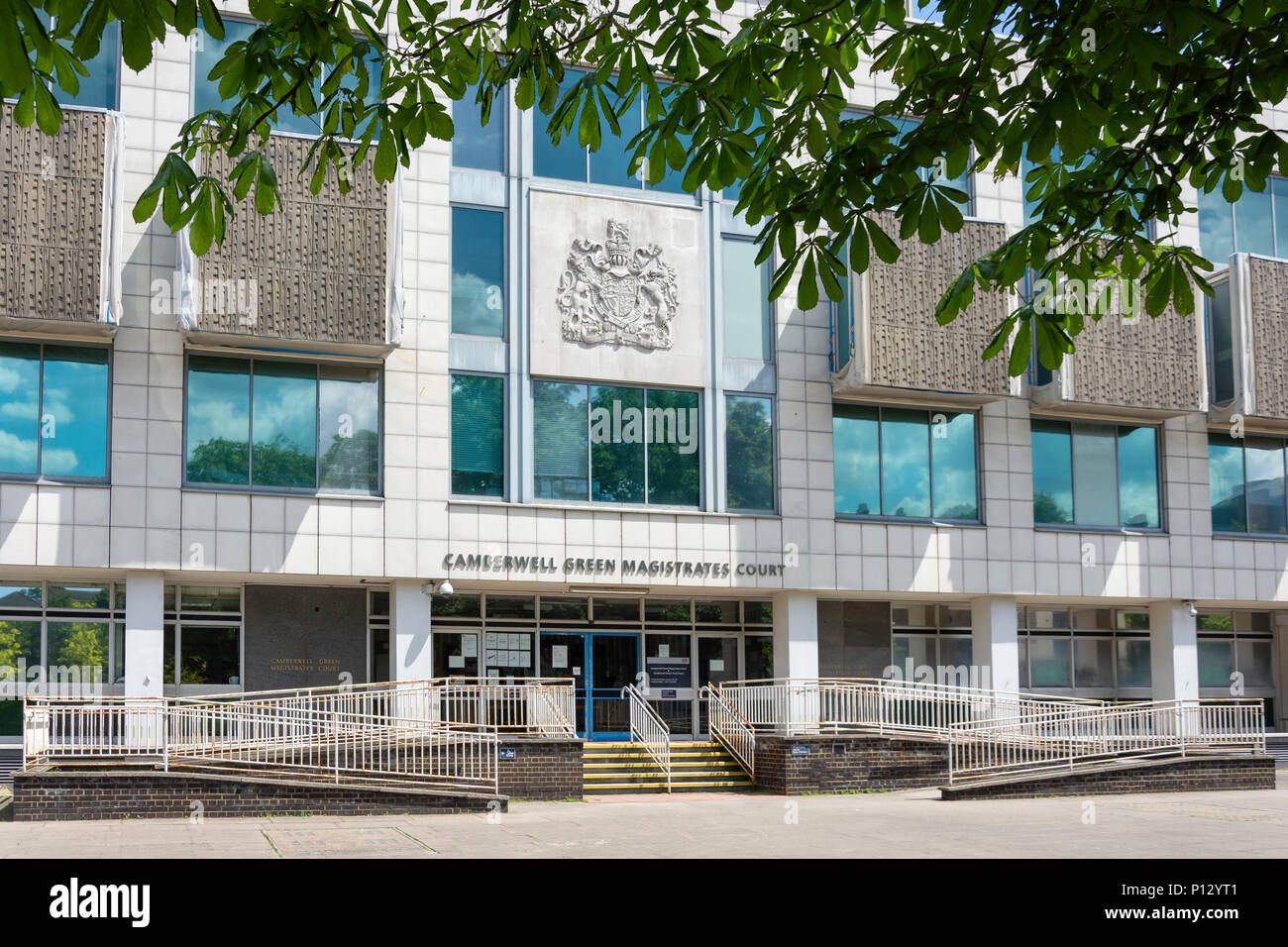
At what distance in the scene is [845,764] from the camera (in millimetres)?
21875

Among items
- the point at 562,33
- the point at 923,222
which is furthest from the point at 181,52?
the point at 923,222

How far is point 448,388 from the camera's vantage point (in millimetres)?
22781

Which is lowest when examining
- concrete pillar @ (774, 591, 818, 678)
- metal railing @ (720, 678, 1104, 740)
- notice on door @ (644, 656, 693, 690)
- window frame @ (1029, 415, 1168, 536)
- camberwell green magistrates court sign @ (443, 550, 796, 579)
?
metal railing @ (720, 678, 1104, 740)

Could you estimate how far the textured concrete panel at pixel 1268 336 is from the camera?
26.9 m

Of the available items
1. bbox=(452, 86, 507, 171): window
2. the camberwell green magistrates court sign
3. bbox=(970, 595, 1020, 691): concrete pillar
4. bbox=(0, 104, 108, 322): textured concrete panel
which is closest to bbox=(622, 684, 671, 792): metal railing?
the camberwell green magistrates court sign

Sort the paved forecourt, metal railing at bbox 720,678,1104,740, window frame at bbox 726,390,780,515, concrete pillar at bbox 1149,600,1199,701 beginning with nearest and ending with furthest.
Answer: the paved forecourt → metal railing at bbox 720,678,1104,740 → window frame at bbox 726,390,780,515 → concrete pillar at bbox 1149,600,1199,701

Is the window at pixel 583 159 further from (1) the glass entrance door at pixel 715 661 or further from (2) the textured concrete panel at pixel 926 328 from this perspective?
(1) the glass entrance door at pixel 715 661

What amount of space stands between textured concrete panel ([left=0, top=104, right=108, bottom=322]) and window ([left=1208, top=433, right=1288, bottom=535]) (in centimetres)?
2145

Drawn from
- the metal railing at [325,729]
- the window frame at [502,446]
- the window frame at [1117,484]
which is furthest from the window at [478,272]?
the window frame at [1117,484]

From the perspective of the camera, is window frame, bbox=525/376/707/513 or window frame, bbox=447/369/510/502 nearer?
window frame, bbox=447/369/510/502

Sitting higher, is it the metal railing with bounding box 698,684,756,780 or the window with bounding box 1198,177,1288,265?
the window with bounding box 1198,177,1288,265

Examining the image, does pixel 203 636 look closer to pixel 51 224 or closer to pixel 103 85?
pixel 51 224

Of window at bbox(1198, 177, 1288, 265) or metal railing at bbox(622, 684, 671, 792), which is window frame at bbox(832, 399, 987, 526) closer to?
metal railing at bbox(622, 684, 671, 792)

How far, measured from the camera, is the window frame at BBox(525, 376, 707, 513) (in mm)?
23188
